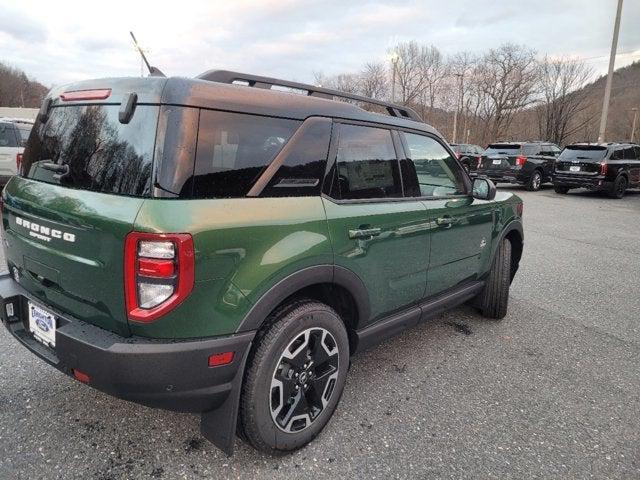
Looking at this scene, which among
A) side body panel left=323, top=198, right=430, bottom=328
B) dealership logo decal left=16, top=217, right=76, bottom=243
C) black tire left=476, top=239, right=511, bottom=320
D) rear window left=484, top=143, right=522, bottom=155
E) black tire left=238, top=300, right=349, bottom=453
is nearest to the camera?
dealership logo decal left=16, top=217, right=76, bottom=243

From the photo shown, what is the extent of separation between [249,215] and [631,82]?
106212 millimetres

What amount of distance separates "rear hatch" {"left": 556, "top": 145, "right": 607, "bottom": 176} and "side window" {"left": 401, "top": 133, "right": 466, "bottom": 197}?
13006 millimetres

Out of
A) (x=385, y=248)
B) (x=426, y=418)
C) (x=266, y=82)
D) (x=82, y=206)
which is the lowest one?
(x=426, y=418)

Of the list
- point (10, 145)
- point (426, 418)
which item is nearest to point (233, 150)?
point (426, 418)

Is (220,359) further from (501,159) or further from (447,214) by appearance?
(501,159)

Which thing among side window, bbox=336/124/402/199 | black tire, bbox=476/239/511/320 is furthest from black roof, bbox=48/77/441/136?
black tire, bbox=476/239/511/320

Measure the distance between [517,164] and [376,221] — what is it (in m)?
15.0

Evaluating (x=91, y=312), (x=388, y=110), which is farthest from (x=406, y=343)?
(x=91, y=312)

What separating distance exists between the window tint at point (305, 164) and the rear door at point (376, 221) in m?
Result: 0.08

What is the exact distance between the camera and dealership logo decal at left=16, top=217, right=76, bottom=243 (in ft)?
6.34

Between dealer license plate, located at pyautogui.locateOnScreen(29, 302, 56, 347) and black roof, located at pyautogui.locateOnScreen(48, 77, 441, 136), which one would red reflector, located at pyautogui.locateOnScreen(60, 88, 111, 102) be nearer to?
black roof, located at pyautogui.locateOnScreen(48, 77, 441, 136)

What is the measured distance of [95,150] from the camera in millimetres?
2021

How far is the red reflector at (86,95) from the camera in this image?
6.74ft

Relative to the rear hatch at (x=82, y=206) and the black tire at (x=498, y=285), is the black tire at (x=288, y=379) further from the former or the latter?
the black tire at (x=498, y=285)
